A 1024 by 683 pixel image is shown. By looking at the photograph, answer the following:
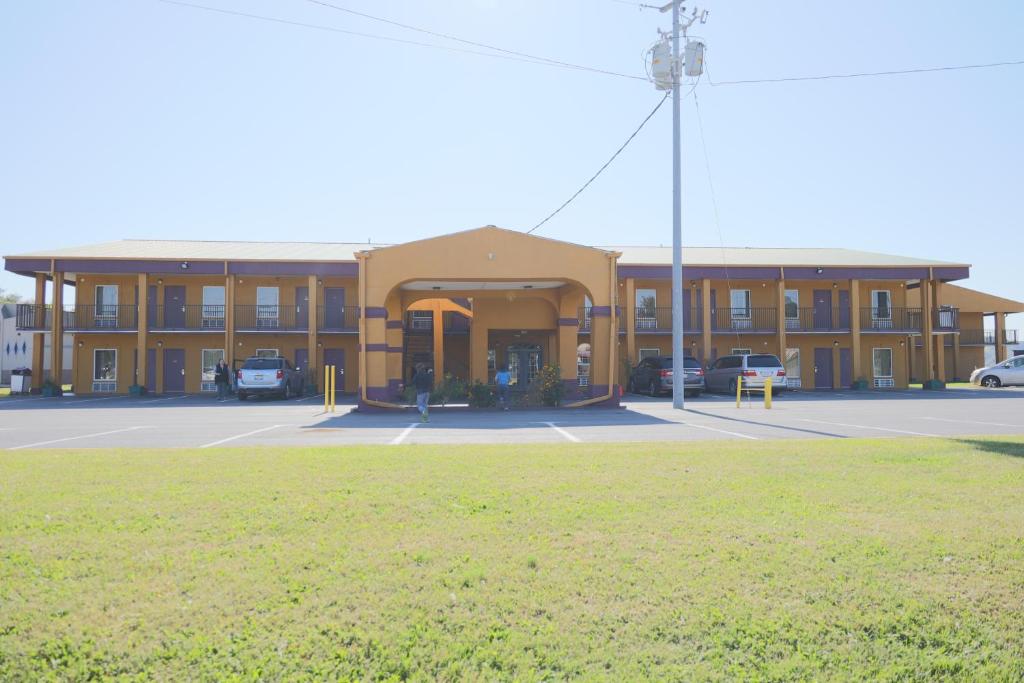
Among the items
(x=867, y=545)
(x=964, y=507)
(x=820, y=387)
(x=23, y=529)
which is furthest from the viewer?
(x=820, y=387)

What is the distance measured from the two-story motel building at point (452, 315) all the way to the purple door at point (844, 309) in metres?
0.09

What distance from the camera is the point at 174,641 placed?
3.44m

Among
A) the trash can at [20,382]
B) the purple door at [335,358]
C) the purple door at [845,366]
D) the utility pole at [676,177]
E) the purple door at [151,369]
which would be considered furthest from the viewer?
the purple door at [845,366]

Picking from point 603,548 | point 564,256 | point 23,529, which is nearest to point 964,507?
point 603,548

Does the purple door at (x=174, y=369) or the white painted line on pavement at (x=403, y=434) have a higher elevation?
the purple door at (x=174, y=369)

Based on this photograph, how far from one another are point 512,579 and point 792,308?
32.3 metres

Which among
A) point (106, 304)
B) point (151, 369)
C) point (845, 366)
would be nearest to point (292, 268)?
point (151, 369)

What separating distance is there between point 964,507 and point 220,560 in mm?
5580

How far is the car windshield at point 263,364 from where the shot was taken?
25484mm

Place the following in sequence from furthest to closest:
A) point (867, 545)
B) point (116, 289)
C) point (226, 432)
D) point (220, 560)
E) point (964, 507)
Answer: point (116, 289) → point (226, 432) → point (964, 507) → point (867, 545) → point (220, 560)

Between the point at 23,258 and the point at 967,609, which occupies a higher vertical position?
the point at 23,258

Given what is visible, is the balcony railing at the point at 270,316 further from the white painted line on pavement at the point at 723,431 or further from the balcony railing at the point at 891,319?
the balcony railing at the point at 891,319

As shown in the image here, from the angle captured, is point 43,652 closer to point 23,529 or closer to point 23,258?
point 23,529

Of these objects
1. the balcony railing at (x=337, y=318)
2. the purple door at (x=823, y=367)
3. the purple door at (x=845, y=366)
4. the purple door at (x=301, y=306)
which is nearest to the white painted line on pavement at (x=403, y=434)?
the balcony railing at (x=337, y=318)
